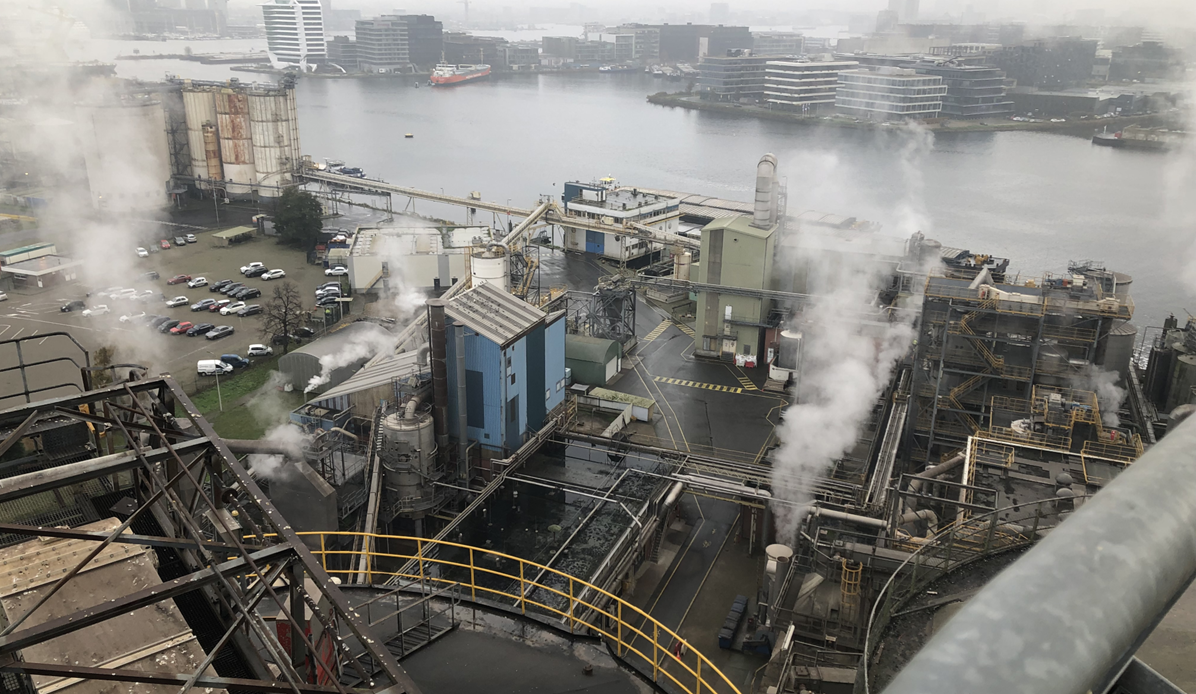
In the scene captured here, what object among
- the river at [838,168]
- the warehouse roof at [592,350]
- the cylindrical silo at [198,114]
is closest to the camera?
the warehouse roof at [592,350]

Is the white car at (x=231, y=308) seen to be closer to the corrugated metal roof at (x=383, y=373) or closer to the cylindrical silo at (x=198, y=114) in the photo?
the corrugated metal roof at (x=383, y=373)

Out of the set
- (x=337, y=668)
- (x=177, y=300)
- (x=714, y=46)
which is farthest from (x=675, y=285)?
(x=714, y=46)

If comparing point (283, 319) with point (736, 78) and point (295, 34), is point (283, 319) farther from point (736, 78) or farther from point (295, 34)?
point (295, 34)

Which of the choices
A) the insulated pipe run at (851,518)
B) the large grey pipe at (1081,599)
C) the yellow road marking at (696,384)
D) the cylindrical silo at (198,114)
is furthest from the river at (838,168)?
the large grey pipe at (1081,599)

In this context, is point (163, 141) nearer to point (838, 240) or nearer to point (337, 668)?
point (838, 240)

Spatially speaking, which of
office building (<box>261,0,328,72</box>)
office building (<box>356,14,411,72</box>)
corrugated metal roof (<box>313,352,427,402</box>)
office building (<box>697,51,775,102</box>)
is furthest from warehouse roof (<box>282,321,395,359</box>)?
office building (<box>356,14,411,72</box>)

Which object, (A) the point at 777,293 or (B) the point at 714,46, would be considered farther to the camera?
(B) the point at 714,46
